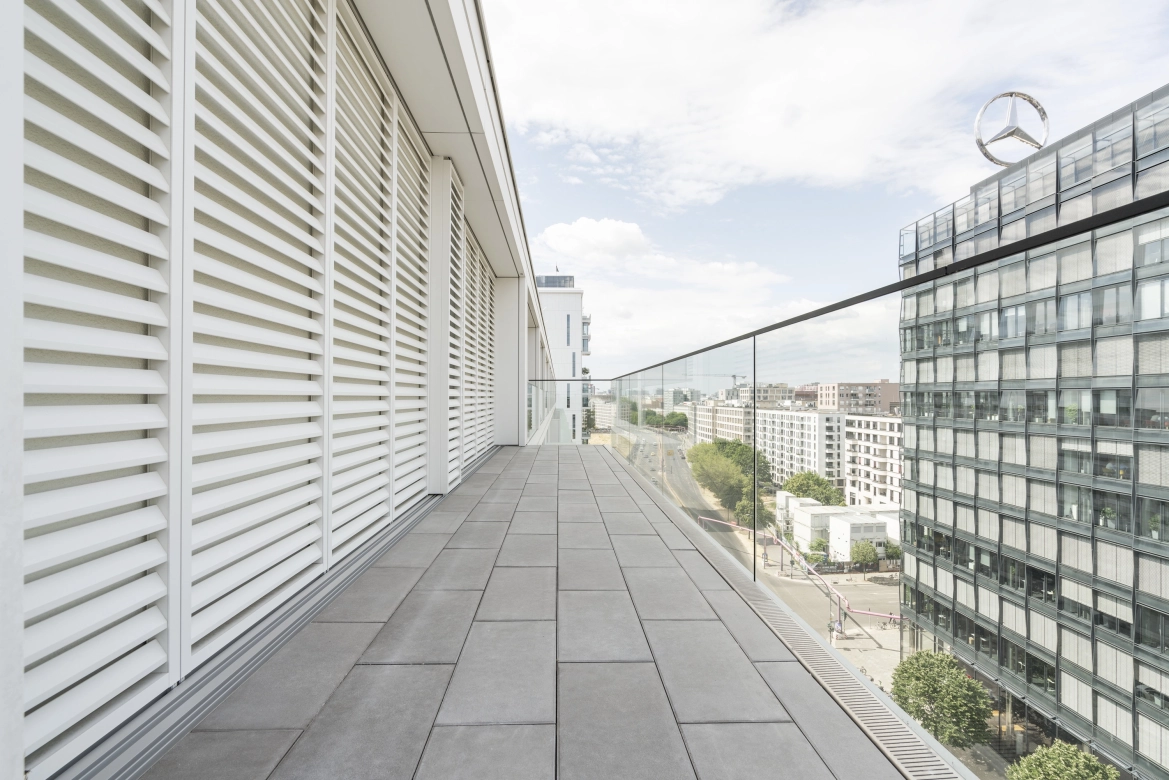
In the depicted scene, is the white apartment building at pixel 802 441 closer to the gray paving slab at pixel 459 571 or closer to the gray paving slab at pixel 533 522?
the gray paving slab at pixel 459 571

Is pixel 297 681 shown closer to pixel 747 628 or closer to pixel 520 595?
pixel 520 595

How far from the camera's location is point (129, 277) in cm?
118

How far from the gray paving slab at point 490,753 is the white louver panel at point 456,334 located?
3.10 m

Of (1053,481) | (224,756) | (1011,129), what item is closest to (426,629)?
(224,756)

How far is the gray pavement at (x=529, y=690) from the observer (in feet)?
3.92

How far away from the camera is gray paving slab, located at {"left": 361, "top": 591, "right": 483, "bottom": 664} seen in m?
1.67

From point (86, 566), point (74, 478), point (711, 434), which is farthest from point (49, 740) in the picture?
point (711, 434)

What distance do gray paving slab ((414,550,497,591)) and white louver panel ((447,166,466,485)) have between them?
1643mm

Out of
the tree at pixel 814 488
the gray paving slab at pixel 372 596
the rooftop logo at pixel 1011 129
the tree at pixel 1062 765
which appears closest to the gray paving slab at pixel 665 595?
the tree at pixel 814 488

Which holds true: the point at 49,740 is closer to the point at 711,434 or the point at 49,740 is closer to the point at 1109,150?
the point at 711,434

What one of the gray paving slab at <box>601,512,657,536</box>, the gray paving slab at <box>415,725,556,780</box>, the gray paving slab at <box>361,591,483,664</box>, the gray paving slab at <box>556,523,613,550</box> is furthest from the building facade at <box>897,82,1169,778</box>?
the gray paving slab at <box>601,512,657,536</box>

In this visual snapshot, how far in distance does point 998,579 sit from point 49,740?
1.91 meters

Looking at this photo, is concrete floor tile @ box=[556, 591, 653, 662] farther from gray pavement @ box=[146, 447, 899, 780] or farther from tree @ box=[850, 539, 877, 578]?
tree @ box=[850, 539, 877, 578]

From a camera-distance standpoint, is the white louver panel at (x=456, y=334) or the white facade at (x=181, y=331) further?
the white louver panel at (x=456, y=334)
